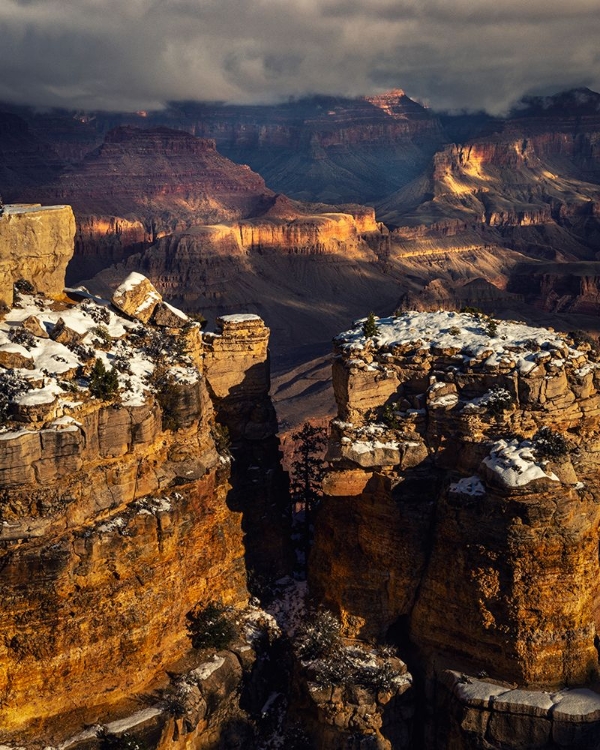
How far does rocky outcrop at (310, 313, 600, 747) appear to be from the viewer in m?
32.8

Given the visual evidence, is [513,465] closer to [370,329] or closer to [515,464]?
[515,464]

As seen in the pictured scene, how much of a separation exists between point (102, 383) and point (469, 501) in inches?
563

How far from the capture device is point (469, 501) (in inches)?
1323

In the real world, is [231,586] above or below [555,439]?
below

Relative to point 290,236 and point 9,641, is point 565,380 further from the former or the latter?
point 290,236

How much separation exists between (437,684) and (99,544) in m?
14.0

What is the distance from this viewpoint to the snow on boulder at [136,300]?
40719mm

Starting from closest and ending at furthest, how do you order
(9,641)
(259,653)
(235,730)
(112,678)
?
1. (9,641)
2. (112,678)
3. (235,730)
4. (259,653)

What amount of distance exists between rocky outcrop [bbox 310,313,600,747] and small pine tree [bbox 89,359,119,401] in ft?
29.8

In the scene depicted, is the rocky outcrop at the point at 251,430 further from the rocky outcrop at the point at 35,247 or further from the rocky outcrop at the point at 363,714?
the rocky outcrop at the point at 363,714

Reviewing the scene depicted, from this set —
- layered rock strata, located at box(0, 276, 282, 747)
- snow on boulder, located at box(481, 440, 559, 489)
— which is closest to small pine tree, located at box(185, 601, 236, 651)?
layered rock strata, located at box(0, 276, 282, 747)

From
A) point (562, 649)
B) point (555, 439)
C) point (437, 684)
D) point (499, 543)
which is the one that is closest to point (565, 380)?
point (555, 439)

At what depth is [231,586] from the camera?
1532 inches

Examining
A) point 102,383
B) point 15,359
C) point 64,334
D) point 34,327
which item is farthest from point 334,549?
point 34,327
